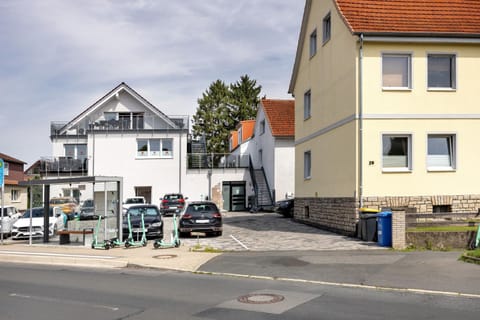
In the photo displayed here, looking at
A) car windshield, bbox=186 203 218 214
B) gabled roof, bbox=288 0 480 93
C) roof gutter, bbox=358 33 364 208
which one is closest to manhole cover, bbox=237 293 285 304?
roof gutter, bbox=358 33 364 208

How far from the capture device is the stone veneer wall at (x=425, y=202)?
767 inches

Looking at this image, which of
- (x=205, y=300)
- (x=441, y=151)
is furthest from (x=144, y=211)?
(x=205, y=300)

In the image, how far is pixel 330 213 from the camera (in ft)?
73.6

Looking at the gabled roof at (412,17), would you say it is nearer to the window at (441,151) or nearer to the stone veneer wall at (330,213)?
the window at (441,151)

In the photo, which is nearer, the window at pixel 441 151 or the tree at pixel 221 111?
the window at pixel 441 151

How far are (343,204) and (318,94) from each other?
608 centimetres

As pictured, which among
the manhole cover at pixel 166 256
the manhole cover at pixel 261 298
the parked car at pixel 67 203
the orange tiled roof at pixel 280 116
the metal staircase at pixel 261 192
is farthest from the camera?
the metal staircase at pixel 261 192

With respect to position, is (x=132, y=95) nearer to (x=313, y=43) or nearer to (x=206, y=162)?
(x=206, y=162)

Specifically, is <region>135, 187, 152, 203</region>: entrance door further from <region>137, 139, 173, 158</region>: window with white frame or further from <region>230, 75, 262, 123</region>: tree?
<region>230, 75, 262, 123</region>: tree

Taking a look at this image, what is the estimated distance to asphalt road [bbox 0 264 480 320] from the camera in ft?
26.8

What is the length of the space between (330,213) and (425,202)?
418 cm

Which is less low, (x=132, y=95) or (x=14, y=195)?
(x=132, y=95)

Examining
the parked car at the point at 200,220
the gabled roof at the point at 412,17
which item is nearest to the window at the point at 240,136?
the parked car at the point at 200,220

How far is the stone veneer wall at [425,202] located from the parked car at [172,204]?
63.8ft
